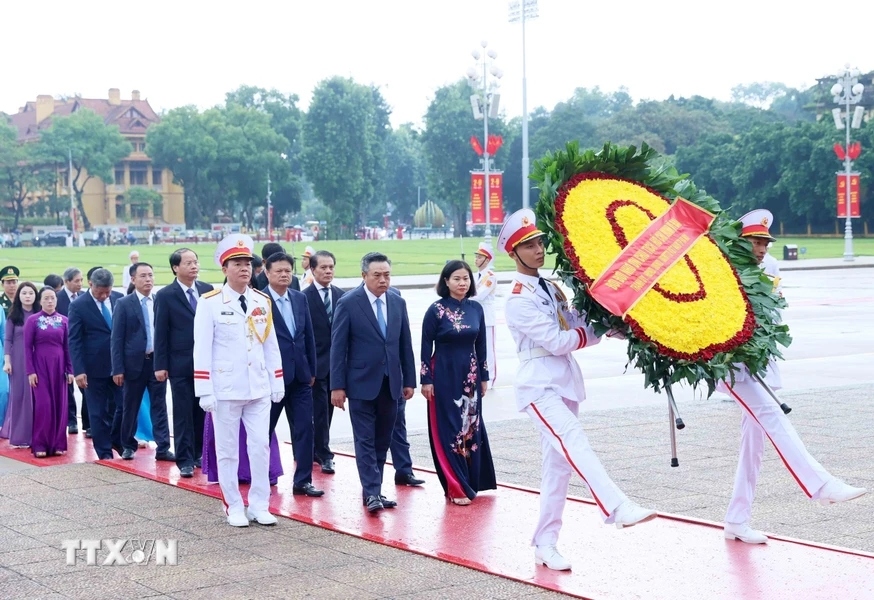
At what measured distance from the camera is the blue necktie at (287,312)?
337 inches

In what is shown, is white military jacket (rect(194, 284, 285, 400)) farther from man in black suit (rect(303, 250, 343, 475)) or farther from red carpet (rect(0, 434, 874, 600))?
man in black suit (rect(303, 250, 343, 475))

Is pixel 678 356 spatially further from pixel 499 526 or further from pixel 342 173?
pixel 342 173

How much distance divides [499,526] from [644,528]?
2.91 feet

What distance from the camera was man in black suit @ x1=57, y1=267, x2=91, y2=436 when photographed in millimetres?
11336

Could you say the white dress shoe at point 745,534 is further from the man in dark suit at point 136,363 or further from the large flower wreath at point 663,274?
the man in dark suit at point 136,363

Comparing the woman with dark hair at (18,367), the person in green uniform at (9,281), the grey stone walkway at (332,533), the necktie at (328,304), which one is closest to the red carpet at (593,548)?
the grey stone walkway at (332,533)

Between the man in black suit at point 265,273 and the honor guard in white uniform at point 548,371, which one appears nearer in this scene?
the honor guard in white uniform at point 548,371

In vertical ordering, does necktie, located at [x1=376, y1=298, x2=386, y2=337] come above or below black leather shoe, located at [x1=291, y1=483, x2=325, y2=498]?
above

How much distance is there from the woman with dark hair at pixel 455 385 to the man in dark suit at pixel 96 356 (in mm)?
3373

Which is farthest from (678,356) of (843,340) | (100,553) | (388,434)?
(843,340)

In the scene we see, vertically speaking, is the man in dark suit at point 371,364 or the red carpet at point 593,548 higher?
the man in dark suit at point 371,364

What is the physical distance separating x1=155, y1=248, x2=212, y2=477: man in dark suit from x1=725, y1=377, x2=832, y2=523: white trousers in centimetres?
445

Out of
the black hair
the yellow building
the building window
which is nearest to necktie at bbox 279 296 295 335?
the black hair

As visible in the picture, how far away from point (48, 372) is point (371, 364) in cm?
393
